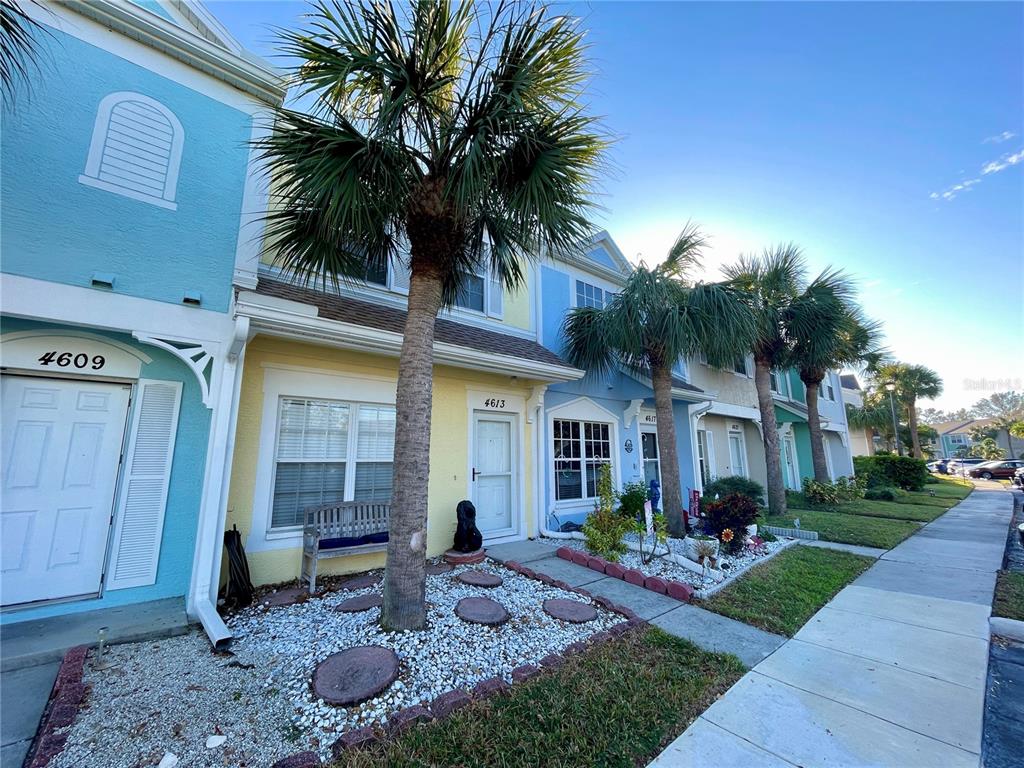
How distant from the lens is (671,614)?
488cm

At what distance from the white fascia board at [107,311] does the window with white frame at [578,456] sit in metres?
6.82

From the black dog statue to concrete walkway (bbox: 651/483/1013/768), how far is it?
4.28 metres

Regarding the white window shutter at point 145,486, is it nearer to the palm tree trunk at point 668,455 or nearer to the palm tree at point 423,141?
the palm tree at point 423,141

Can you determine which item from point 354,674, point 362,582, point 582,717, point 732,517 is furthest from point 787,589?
point 362,582

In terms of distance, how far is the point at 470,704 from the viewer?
3057 millimetres

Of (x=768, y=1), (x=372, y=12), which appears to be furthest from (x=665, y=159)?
(x=372, y=12)

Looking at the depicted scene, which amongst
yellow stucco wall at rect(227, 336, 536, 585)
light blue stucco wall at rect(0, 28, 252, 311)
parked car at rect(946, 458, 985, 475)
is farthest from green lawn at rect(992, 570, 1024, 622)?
parked car at rect(946, 458, 985, 475)

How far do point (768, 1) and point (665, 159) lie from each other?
8.94 feet

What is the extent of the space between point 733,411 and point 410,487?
1399 centimetres

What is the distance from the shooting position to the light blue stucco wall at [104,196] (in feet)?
14.0

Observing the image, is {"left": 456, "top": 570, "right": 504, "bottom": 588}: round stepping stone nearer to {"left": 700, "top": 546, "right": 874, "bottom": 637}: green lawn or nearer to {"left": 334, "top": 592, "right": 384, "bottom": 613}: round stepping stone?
{"left": 334, "top": 592, "right": 384, "bottom": 613}: round stepping stone

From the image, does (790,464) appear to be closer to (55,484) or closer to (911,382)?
(911,382)

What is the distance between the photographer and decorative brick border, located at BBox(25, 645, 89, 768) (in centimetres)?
243

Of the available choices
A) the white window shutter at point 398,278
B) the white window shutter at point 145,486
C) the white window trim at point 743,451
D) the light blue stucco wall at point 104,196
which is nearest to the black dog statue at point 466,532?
the white window shutter at point 145,486
